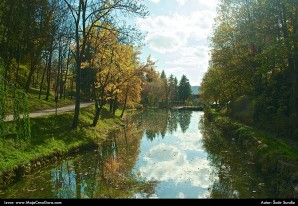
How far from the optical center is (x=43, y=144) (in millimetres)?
17984

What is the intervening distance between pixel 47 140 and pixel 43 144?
33.7 inches

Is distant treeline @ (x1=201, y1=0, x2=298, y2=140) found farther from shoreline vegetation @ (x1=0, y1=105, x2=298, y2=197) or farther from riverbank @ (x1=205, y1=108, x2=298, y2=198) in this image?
shoreline vegetation @ (x1=0, y1=105, x2=298, y2=197)

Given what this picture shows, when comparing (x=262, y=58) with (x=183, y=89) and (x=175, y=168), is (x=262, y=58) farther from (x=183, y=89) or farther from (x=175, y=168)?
(x=183, y=89)

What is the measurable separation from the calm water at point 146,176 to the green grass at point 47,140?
98 centimetres

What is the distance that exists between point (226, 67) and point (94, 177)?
71.1 ft

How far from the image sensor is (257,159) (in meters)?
17.0

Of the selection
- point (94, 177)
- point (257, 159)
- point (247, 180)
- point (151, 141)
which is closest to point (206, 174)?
point (247, 180)

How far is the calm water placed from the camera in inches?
477

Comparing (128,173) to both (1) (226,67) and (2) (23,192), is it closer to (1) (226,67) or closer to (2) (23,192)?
(2) (23,192)

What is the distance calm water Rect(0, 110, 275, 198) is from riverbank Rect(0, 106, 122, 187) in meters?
0.55

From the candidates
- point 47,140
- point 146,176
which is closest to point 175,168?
point 146,176

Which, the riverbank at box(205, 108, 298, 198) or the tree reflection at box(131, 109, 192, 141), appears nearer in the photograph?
the riverbank at box(205, 108, 298, 198)

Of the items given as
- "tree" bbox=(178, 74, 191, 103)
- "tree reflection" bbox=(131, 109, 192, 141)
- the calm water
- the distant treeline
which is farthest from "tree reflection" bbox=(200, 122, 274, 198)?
"tree" bbox=(178, 74, 191, 103)

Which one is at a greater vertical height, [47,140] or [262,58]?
[262,58]
